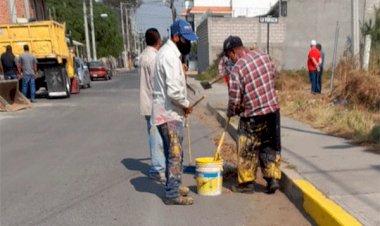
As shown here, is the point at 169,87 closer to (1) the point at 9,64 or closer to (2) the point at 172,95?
(2) the point at 172,95

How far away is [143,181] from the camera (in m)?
6.17

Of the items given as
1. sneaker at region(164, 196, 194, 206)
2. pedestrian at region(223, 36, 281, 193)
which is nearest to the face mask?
pedestrian at region(223, 36, 281, 193)

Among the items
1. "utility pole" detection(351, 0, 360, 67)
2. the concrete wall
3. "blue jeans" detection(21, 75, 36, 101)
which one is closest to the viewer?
"utility pole" detection(351, 0, 360, 67)

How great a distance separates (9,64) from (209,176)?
506 inches

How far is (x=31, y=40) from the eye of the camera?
1755cm

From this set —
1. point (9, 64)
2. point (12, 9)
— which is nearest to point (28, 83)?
point (9, 64)

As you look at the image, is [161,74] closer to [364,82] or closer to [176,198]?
[176,198]

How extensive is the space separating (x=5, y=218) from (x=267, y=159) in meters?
2.94

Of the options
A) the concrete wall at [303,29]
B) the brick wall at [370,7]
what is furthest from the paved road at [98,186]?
the brick wall at [370,7]

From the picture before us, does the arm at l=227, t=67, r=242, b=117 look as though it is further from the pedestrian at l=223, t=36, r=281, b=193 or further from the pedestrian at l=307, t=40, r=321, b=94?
the pedestrian at l=307, t=40, r=321, b=94

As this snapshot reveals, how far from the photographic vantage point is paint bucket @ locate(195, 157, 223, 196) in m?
5.20

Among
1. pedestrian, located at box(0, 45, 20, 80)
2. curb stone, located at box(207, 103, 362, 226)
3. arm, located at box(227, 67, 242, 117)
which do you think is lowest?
curb stone, located at box(207, 103, 362, 226)

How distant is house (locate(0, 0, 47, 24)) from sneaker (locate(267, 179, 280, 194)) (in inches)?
733

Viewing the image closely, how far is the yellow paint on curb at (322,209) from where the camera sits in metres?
3.98
